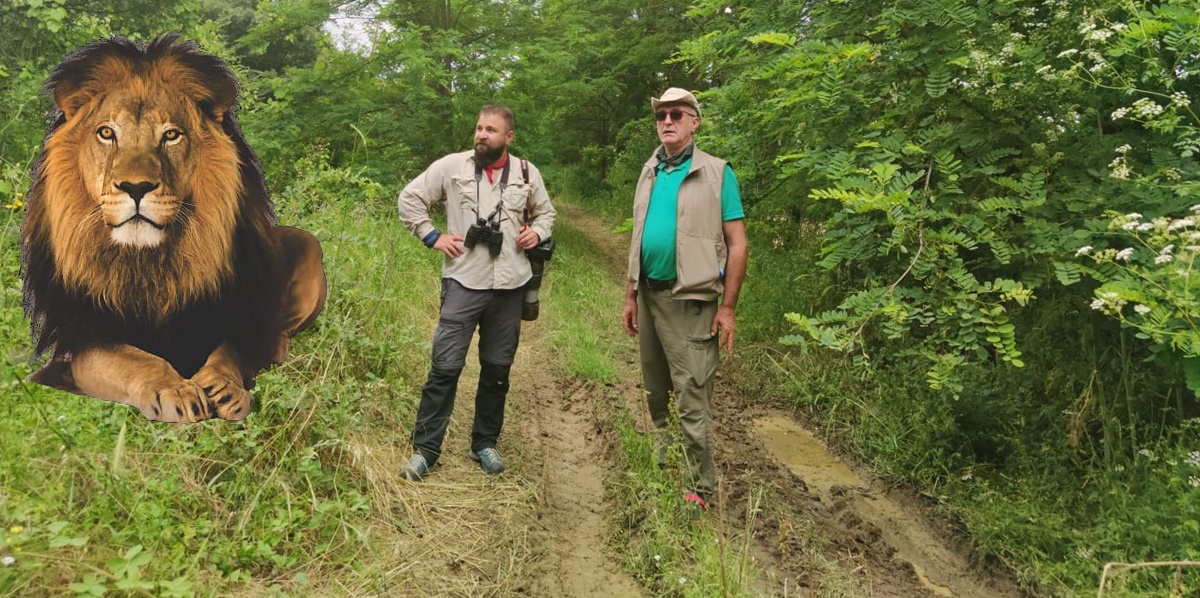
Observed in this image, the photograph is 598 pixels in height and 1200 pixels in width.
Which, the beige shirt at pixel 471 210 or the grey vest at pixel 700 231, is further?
the beige shirt at pixel 471 210

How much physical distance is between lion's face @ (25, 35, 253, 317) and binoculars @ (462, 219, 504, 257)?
5.08 ft

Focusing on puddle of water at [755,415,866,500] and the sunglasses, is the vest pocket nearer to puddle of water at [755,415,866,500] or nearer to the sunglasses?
the sunglasses

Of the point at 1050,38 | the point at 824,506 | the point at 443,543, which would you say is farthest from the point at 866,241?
the point at 443,543

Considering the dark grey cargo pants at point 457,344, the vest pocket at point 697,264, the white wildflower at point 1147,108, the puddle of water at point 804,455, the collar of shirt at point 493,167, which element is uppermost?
the white wildflower at point 1147,108

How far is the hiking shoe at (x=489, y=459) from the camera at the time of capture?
158 inches

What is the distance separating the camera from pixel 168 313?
2.26m

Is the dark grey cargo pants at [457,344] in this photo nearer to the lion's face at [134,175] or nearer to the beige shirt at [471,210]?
the beige shirt at [471,210]

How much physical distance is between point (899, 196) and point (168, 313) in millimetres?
3070

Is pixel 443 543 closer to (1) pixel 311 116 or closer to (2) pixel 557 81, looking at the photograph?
(1) pixel 311 116

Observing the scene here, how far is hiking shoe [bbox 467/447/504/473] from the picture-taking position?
401 centimetres

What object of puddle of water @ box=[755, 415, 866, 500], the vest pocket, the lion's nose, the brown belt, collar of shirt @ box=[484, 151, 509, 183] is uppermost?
the lion's nose

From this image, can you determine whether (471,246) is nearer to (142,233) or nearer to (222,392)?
(222,392)

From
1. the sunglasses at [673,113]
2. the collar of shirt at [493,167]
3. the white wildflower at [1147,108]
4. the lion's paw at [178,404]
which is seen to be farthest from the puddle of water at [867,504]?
the lion's paw at [178,404]

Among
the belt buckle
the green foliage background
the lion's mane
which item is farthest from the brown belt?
the lion's mane
